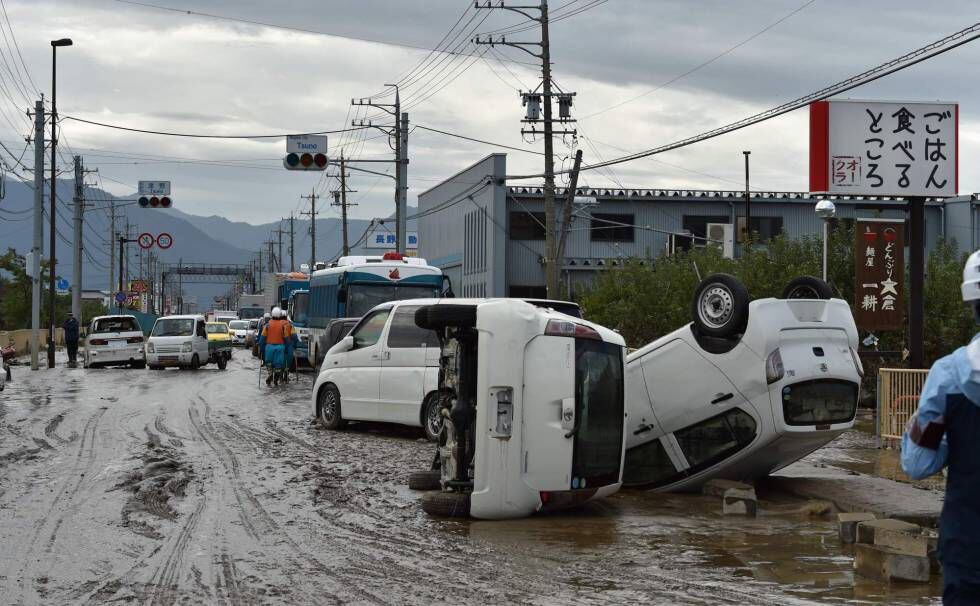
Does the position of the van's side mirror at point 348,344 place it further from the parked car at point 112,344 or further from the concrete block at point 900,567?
the parked car at point 112,344

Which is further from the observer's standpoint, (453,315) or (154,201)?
(154,201)

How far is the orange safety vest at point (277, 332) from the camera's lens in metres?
28.3

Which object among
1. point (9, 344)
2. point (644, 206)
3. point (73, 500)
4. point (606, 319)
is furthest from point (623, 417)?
point (644, 206)

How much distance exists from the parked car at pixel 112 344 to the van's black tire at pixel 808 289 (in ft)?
104

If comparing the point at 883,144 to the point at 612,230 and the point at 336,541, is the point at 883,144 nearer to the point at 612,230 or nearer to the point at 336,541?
the point at 336,541

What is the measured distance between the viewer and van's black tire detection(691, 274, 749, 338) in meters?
11.7

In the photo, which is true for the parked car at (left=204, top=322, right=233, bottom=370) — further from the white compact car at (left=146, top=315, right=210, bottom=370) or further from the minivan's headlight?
the minivan's headlight

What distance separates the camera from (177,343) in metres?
38.9

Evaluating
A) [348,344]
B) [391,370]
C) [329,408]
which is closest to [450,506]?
[391,370]

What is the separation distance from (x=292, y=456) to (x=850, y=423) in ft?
22.6

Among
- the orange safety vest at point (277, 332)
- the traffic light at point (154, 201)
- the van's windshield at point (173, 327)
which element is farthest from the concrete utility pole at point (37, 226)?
the orange safety vest at point (277, 332)

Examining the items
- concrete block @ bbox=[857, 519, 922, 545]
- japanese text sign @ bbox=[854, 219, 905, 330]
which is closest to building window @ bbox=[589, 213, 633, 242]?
japanese text sign @ bbox=[854, 219, 905, 330]

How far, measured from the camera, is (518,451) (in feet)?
33.9

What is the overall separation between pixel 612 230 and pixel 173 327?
2573 centimetres
